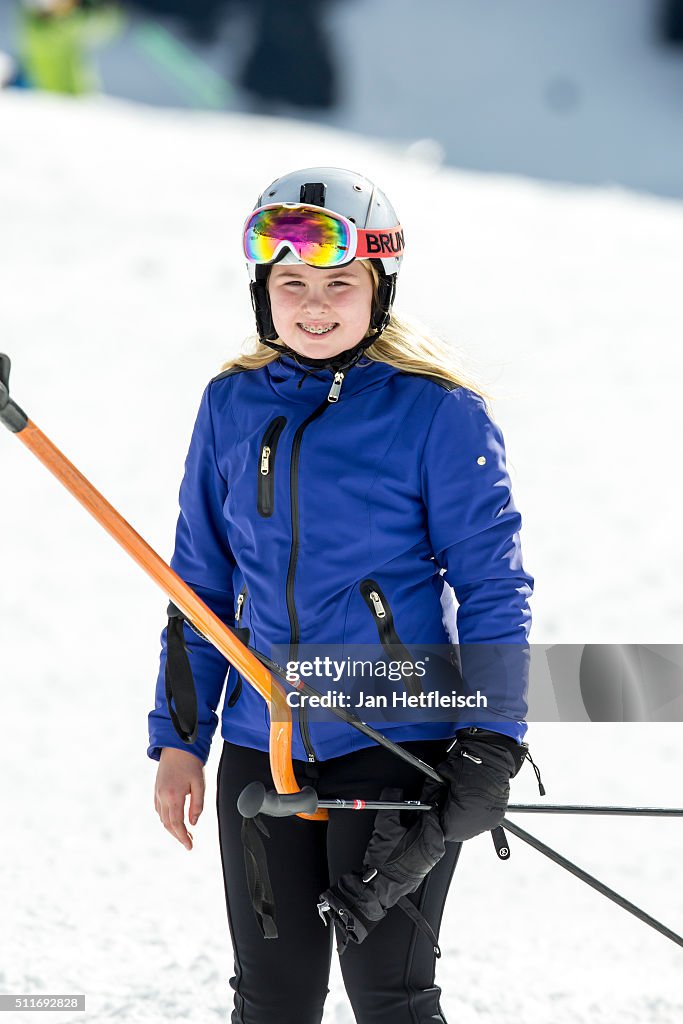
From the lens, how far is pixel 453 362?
2.45 m

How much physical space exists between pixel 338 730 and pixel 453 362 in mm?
726

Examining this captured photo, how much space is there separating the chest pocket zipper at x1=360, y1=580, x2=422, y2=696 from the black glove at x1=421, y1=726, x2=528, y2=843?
0.50 ft

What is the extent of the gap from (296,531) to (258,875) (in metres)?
0.62

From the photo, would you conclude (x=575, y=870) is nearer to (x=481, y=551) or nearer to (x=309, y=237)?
(x=481, y=551)

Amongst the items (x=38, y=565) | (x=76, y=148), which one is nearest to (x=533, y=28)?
(x=76, y=148)

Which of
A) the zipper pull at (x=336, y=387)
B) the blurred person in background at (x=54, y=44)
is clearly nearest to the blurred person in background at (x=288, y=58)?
the blurred person in background at (x=54, y=44)

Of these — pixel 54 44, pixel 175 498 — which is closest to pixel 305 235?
pixel 175 498

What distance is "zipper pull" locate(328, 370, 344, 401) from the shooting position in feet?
7.77

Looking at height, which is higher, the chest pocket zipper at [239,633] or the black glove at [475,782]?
the chest pocket zipper at [239,633]

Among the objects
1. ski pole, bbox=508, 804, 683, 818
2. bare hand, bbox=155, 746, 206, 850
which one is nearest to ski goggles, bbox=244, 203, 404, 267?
bare hand, bbox=155, 746, 206, 850

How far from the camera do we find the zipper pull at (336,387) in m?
2.37

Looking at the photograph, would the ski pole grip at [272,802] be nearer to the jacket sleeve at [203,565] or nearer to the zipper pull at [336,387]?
the jacket sleeve at [203,565]

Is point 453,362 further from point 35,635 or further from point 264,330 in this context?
point 35,635

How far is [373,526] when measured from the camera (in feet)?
7.54
